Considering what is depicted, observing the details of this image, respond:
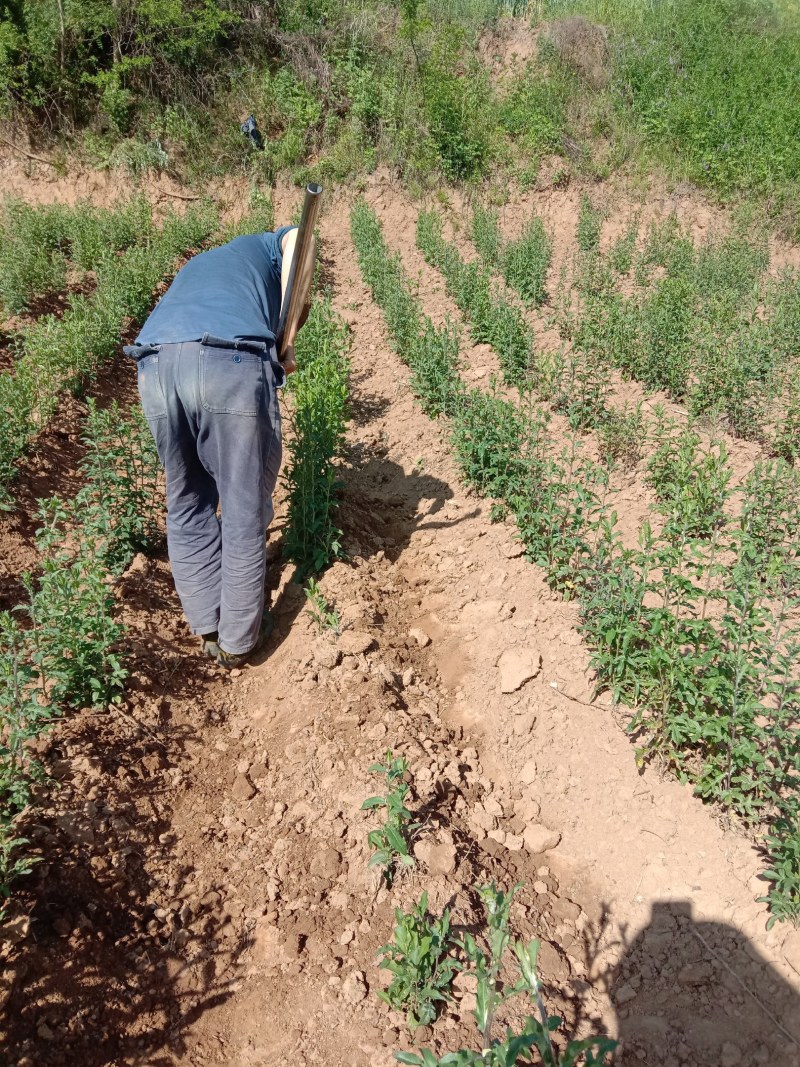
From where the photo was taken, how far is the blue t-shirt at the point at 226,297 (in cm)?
306

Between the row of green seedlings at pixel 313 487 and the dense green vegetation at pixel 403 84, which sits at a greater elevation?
the dense green vegetation at pixel 403 84

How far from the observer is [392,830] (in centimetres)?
251

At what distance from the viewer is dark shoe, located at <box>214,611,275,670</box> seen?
3.59 m

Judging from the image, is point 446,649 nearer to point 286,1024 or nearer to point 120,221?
point 286,1024

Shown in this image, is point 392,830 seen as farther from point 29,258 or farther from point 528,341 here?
point 29,258

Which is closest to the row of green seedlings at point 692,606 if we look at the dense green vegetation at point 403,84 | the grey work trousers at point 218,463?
the grey work trousers at point 218,463

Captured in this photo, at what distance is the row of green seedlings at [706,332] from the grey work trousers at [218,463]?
3.85 meters

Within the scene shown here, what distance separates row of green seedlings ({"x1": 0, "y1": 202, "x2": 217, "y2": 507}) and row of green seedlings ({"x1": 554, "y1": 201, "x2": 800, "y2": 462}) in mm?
4444

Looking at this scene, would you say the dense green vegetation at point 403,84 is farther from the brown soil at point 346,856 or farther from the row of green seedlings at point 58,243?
the brown soil at point 346,856

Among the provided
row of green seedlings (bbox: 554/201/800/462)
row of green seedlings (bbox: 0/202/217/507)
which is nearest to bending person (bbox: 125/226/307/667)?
row of green seedlings (bbox: 0/202/217/507)

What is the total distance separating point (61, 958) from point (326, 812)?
1.02 m

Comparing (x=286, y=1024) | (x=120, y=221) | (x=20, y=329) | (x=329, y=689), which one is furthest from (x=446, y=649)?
(x=120, y=221)

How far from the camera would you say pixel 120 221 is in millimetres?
10258

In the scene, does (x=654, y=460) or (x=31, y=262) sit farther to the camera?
(x=31, y=262)
